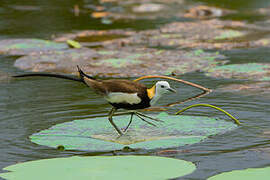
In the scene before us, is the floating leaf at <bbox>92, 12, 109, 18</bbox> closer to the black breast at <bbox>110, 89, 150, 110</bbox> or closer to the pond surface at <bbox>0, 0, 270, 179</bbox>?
the pond surface at <bbox>0, 0, 270, 179</bbox>

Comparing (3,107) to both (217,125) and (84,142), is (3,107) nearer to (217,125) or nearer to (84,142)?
(84,142)

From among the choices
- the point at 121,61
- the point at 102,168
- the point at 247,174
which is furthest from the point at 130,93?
the point at 121,61

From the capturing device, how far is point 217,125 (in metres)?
6.04

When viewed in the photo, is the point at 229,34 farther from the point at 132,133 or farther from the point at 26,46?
the point at 132,133

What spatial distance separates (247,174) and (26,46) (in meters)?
8.33

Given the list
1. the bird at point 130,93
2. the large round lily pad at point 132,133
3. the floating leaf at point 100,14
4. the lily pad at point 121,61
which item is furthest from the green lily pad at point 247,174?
the floating leaf at point 100,14

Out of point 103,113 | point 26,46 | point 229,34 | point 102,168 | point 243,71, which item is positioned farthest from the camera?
point 229,34

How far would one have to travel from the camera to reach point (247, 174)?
439cm

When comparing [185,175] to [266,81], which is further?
[266,81]

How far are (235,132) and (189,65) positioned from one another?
3.99 metres

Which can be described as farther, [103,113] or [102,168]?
[103,113]

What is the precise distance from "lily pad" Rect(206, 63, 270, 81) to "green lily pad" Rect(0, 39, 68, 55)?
395 cm

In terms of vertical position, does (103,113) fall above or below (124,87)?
below

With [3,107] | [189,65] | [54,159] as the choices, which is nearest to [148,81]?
[189,65]
